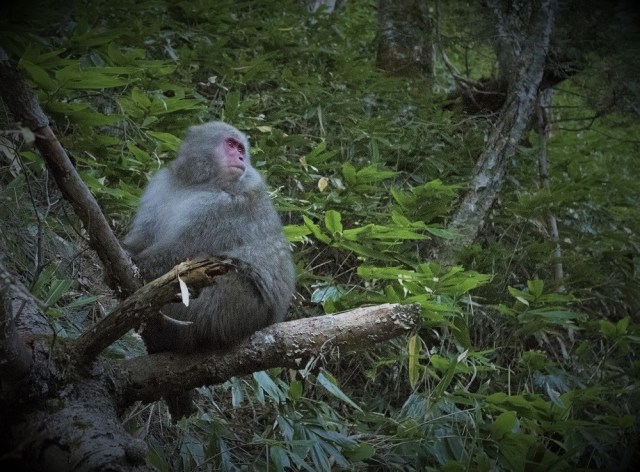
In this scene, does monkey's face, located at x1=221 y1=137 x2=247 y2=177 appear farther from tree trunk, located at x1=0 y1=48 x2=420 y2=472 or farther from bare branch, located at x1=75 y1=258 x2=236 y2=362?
bare branch, located at x1=75 y1=258 x2=236 y2=362

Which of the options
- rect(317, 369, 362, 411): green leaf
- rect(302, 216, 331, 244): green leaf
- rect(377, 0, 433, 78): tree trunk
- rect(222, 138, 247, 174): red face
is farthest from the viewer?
rect(377, 0, 433, 78): tree trunk

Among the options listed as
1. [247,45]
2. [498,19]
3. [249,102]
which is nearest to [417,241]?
[249,102]

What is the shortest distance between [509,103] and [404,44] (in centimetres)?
174

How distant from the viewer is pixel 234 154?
3.79 m

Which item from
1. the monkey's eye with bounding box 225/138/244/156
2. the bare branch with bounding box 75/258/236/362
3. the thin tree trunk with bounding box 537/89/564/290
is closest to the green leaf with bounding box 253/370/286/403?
the bare branch with bounding box 75/258/236/362

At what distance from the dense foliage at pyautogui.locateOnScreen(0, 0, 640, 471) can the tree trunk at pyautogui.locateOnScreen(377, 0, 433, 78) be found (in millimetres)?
243

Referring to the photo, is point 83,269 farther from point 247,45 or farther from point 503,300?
point 247,45

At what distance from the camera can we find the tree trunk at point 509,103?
4805mm

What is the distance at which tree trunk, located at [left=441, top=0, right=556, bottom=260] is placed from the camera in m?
4.80

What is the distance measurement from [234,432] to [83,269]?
4.10ft

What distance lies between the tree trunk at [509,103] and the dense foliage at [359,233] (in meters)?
0.17

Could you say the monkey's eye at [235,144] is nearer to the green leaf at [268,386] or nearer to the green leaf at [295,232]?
the green leaf at [295,232]

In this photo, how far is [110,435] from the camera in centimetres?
251

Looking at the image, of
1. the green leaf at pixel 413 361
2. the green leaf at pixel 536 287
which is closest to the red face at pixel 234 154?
the green leaf at pixel 413 361
